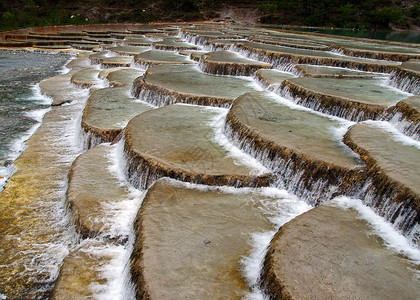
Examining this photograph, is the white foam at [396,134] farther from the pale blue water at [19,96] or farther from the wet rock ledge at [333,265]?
the pale blue water at [19,96]

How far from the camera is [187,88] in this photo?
9250 mm

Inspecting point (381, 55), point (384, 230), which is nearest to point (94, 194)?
point (384, 230)

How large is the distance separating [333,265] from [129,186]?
342cm

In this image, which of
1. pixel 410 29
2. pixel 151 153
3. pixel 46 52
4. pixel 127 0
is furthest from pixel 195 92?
pixel 410 29

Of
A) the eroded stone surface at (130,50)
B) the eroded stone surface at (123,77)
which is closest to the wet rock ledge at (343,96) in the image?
the eroded stone surface at (123,77)

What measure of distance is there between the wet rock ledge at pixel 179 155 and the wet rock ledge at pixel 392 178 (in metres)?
1.45

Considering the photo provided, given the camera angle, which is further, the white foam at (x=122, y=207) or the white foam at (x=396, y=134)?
the white foam at (x=396, y=134)

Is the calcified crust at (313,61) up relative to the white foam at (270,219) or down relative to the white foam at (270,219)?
up

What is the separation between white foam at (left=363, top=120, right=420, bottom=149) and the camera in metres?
5.65

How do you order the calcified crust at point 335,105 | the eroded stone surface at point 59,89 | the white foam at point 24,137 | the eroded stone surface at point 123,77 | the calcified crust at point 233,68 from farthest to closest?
the eroded stone surface at point 59,89 < the calcified crust at point 233,68 < the eroded stone surface at point 123,77 < the calcified crust at point 335,105 < the white foam at point 24,137

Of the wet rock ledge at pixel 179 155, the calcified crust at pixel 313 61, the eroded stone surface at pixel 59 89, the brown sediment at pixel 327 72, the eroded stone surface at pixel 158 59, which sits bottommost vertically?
the eroded stone surface at pixel 59 89

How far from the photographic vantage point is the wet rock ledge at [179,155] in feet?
17.2

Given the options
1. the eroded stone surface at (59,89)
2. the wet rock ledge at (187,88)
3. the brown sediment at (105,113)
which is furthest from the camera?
the eroded stone surface at (59,89)

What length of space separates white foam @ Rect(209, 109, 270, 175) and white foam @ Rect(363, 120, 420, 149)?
2264mm
